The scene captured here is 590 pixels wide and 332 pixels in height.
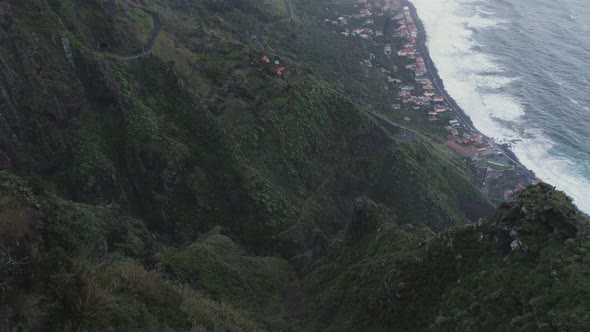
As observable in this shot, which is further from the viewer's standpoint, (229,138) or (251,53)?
(251,53)

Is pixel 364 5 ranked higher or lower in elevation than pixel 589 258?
lower

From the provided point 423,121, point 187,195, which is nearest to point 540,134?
point 423,121

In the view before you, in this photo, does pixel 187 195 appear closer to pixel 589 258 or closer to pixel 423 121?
pixel 589 258

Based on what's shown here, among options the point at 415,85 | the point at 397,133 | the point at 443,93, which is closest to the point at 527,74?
the point at 443,93

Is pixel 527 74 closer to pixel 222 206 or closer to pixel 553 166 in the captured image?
pixel 553 166

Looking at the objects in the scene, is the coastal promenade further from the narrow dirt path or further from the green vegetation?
the narrow dirt path

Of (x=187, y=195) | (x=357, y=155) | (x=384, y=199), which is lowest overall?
(x=384, y=199)

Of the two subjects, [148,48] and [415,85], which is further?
[415,85]

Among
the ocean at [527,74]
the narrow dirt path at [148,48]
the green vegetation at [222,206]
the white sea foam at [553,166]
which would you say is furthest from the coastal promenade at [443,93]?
the narrow dirt path at [148,48]
